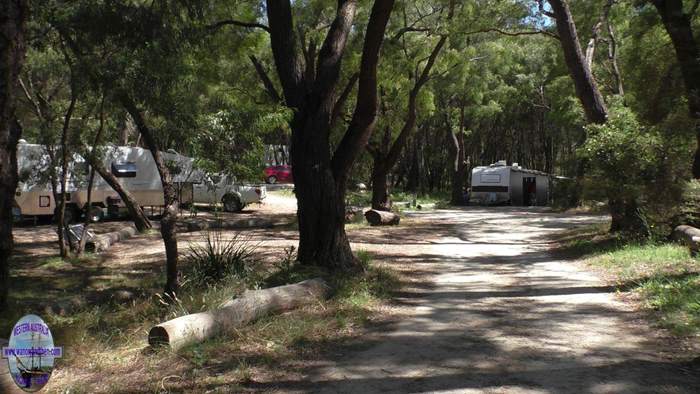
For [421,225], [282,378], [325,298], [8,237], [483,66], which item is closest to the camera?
[282,378]

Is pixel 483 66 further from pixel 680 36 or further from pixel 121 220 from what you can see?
pixel 121 220

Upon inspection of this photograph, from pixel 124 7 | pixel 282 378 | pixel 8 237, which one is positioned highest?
pixel 124 7

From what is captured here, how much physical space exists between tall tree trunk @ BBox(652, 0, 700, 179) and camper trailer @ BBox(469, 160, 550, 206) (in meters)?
23.2

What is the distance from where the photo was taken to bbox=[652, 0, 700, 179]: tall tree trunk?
36.6 ft

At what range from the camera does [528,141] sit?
2078 inches

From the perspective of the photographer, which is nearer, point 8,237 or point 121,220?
point 8,237

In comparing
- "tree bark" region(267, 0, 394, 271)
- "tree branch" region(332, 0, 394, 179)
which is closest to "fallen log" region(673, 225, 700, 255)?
"tree bark" region(267, 0, 394, 271)

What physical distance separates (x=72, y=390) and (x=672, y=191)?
413 inches

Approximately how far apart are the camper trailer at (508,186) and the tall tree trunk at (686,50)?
912 inches

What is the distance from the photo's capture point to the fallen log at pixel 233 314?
564cm

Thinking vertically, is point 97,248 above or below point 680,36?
below

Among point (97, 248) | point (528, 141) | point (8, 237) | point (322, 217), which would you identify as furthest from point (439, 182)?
point (8, 237)

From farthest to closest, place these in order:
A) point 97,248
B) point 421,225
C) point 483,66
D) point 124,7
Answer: point 483,66 → point 421,225 → point 97,248 → point 124,7

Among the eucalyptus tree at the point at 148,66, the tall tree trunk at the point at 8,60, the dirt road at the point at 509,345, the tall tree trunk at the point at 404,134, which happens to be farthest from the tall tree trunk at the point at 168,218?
the tall tree trunk at the point at 404,134
